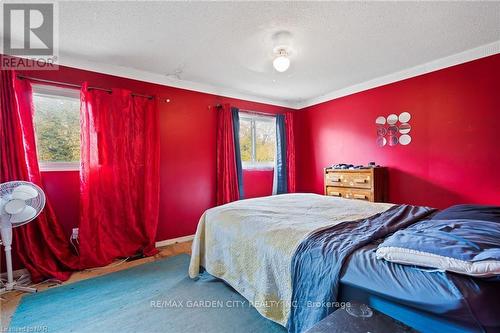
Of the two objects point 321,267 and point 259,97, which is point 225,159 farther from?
point 321,267

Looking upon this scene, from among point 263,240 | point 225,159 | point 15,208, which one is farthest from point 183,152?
point 263,240

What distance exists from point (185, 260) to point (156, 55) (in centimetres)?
239

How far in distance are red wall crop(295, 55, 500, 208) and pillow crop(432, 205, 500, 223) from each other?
1.41 meters

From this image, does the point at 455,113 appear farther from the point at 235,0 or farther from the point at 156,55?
the point at 156,55

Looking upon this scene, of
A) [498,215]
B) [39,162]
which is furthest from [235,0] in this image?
[39,162]

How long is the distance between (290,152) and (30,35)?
12.5 feet

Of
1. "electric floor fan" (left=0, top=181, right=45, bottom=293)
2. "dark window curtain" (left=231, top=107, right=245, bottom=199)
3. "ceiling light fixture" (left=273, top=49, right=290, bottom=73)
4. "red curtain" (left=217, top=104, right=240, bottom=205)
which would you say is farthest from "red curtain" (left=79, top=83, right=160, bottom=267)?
"ceiling light fixture" (left=273, top=49, right=290, bottom=73)

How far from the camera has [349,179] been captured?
345 centimetres

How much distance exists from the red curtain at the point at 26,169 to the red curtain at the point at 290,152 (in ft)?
11.4

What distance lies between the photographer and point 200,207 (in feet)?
11.7

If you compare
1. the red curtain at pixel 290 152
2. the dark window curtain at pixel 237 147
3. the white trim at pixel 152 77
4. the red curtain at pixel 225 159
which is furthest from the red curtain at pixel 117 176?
the red curtain at pixel 290 152

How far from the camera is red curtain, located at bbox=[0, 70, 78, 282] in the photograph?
7.22 feet

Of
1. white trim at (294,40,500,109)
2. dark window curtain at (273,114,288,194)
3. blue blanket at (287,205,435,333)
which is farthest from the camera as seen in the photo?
dark window curtain at (273,114,288,194)

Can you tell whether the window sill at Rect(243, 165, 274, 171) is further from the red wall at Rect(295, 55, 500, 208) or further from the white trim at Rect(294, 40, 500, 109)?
the white trim at Rect(294, 40, 500, 109)
